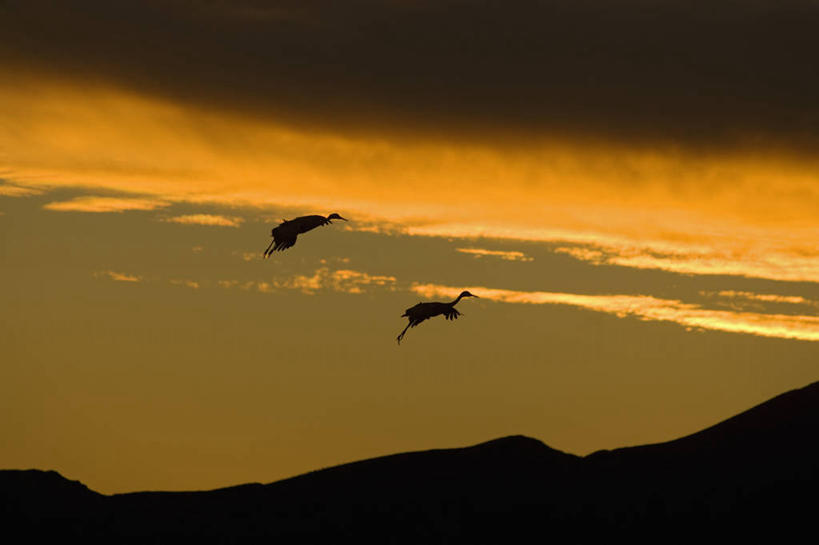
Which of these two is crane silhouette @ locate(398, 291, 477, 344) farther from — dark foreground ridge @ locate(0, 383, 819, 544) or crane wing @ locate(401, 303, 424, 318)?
dark foreground ridge @ locate(0, 383, 819, 544)

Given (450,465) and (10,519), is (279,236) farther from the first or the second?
(10,519)

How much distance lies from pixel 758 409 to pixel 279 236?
70607 millimetres

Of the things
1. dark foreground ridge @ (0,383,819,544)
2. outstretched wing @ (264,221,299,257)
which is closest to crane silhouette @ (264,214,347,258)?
outstretched wing @ (264,221,299,257)

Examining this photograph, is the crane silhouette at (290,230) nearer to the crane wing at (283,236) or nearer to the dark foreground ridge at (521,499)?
the crane wing at (283,236)

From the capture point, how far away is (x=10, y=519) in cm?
16525

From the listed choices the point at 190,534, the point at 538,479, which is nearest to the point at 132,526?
the point at 190,534

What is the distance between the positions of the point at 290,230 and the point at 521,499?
56.0 m

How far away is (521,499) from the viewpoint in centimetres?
14888

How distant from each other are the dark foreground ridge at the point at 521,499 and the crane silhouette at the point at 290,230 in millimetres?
50486

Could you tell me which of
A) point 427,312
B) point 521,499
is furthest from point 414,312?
point 521,499

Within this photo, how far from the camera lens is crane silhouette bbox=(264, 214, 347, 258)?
328ft

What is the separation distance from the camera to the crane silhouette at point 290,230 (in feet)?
328

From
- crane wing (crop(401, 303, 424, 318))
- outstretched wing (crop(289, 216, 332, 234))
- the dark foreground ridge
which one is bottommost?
the dark foreground ridge

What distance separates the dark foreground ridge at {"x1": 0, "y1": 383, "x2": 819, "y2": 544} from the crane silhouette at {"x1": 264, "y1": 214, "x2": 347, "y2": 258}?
166 feet
